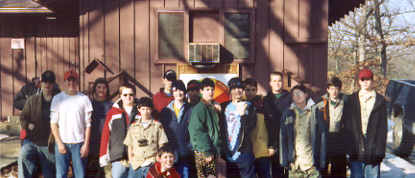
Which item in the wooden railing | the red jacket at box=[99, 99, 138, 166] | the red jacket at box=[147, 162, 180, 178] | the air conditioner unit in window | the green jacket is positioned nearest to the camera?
the red jacket at box=[147, 162, 180, 178]

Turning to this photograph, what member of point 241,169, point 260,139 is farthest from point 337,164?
point 241,169

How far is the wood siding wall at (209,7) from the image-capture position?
17.9 ft

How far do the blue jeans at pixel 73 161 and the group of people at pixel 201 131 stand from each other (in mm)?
11

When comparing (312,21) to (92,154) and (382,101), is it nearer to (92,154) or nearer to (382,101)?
(382,101)

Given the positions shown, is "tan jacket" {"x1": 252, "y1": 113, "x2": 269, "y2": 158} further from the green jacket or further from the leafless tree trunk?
the leafless tree trunk

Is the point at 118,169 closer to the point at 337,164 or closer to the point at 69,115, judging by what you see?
the point at 69,115

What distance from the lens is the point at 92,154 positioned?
4.03 metres

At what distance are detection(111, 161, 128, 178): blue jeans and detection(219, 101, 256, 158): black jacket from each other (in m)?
1.17

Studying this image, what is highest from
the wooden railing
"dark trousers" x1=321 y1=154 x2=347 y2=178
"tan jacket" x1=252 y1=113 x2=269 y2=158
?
the wooden railing

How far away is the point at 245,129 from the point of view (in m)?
3.84

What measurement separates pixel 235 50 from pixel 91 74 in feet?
8.07

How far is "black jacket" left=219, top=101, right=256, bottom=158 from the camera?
383 centimetres

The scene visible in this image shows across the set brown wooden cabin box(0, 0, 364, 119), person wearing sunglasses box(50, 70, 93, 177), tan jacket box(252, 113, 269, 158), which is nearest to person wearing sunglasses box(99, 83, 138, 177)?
person wearing sunglasses box(50, 70, 93, 177)

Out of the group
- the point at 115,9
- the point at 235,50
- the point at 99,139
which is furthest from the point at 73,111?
the point at 235,50
